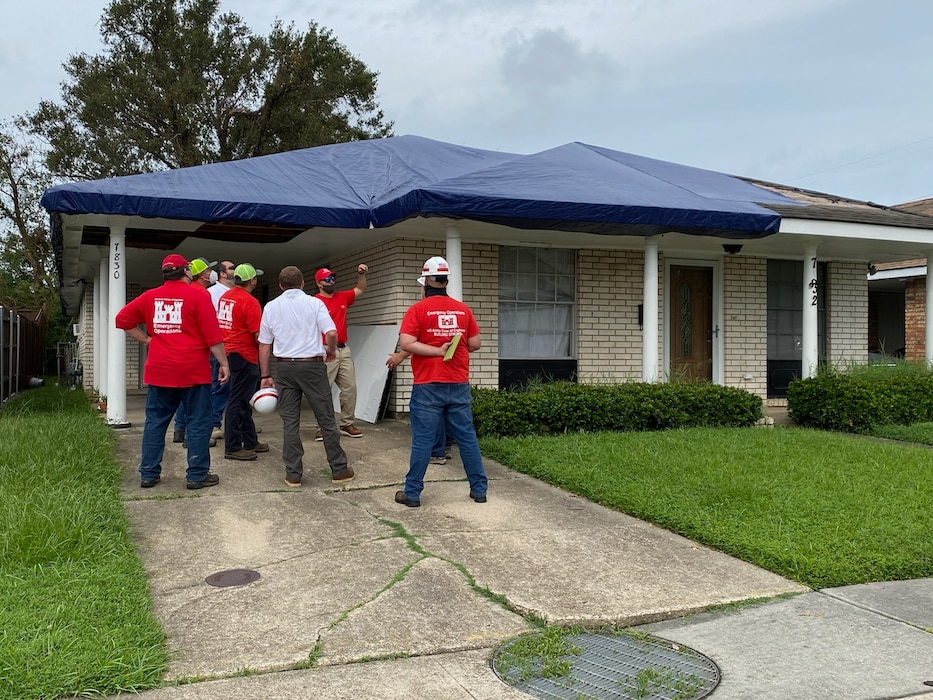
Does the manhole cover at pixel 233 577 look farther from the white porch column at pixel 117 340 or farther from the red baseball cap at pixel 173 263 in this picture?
the white porch column at pixel 117 340

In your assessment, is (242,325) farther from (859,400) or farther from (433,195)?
(859,400)

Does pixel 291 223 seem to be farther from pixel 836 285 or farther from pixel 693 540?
pixel 836 285

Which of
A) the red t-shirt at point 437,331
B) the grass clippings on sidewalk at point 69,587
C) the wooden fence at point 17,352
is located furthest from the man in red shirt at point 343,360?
the wooden fence at point 17,352

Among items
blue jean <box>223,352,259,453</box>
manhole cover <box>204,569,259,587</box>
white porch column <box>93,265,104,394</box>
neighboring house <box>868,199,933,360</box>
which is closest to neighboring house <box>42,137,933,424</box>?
white porch column <box>93,265,104,394</box>

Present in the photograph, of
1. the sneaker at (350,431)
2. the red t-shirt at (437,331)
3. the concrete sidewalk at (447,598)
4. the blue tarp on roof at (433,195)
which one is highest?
the blue tarp on roof at (433,195)

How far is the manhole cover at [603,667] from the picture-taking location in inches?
135

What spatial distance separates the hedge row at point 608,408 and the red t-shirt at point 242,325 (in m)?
2.50

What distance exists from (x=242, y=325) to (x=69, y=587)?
3702mm

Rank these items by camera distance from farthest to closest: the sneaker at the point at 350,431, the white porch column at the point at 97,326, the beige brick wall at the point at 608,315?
the white porch column at the point at 97,326 < the beige brick wall at the point at 608,315 < the sneaker at the point at 350,431

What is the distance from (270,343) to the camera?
22.6 feet

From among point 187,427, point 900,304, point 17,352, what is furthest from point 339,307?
point 900,304

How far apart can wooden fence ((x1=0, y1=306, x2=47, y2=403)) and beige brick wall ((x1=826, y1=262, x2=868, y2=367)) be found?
14.1 m

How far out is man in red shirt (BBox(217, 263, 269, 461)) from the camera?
763cm

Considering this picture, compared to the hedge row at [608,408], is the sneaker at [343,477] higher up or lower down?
lower down
